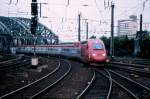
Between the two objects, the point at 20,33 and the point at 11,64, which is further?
the point at 20,33

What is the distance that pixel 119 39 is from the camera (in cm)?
6688

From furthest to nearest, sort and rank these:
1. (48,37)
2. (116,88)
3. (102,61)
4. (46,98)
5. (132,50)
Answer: (48,37), (132,50), (102,61), (116,88), (46,98)

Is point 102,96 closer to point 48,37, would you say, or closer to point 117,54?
point 117,54

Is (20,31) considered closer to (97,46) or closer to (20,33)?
(20,33)

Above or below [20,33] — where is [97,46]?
below

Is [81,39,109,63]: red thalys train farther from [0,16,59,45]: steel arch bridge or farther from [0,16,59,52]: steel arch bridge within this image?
[0,16,59,45]: steel arch bridge

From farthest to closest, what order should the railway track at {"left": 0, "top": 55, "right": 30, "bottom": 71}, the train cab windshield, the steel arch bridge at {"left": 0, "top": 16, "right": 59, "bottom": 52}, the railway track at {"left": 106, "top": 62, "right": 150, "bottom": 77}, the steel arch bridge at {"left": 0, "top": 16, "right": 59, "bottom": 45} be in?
the steel arch bridge at {"left": 0, "top": 16, "right": 59, "bottom": 45} < the steel arch bridge at {"left": 0, "top": 16, "right": 59, "bottom": 52} < the train cab windshield < the railway track at {"left": 0, "top": 55, "right": 30, "bottom": 71} < the railway track at {"left": 106, "top": 62, "right": 150, "bottom": 77}

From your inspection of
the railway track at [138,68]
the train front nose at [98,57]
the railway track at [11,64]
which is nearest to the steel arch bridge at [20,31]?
the railway track at [11,64]

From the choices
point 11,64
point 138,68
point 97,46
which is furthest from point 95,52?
point 11,64

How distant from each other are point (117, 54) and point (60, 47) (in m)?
14.6

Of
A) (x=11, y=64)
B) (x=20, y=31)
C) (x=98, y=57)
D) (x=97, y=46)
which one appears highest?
(x=20, y=31)

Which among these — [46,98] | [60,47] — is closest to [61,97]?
[46,98]

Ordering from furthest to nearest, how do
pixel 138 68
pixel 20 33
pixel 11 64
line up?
pixel 20 33 < pixel 11 64 < pixel 138 68

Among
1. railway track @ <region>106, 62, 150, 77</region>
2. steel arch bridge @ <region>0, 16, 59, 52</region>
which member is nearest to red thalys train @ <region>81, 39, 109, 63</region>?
railway track @ <region>106, 62, 150, 77</region>
